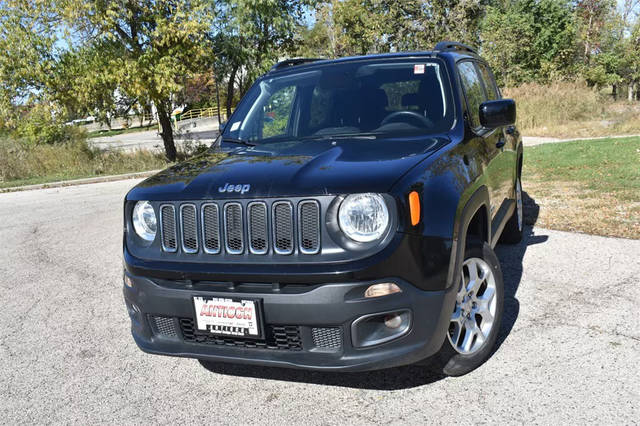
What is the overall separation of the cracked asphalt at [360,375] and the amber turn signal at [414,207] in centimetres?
100

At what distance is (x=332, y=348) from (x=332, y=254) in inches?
18.2

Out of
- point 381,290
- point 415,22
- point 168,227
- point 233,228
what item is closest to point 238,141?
point 168,227

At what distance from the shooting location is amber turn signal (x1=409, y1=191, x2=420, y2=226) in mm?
2654

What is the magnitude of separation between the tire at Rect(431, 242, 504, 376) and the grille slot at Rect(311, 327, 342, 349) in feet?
2.40

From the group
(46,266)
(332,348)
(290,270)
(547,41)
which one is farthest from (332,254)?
(547,41)

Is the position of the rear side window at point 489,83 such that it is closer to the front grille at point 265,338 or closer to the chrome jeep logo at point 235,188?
the chrome jeep logo at point 235,188

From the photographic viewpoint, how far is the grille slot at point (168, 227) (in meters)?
2.98

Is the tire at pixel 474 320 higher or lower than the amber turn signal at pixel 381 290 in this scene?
lower

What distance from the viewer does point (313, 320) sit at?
103 inches

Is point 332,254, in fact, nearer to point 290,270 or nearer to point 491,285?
point 290,270

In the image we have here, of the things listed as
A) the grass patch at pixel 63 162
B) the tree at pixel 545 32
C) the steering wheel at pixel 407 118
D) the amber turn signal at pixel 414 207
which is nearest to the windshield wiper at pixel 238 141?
the steering wheel at pixel 407 118

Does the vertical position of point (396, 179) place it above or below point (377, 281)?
above

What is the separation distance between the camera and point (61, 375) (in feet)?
11.8

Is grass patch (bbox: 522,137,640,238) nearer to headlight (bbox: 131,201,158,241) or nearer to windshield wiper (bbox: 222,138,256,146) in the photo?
windshield wiper (bbox: 222,138,256,146)
